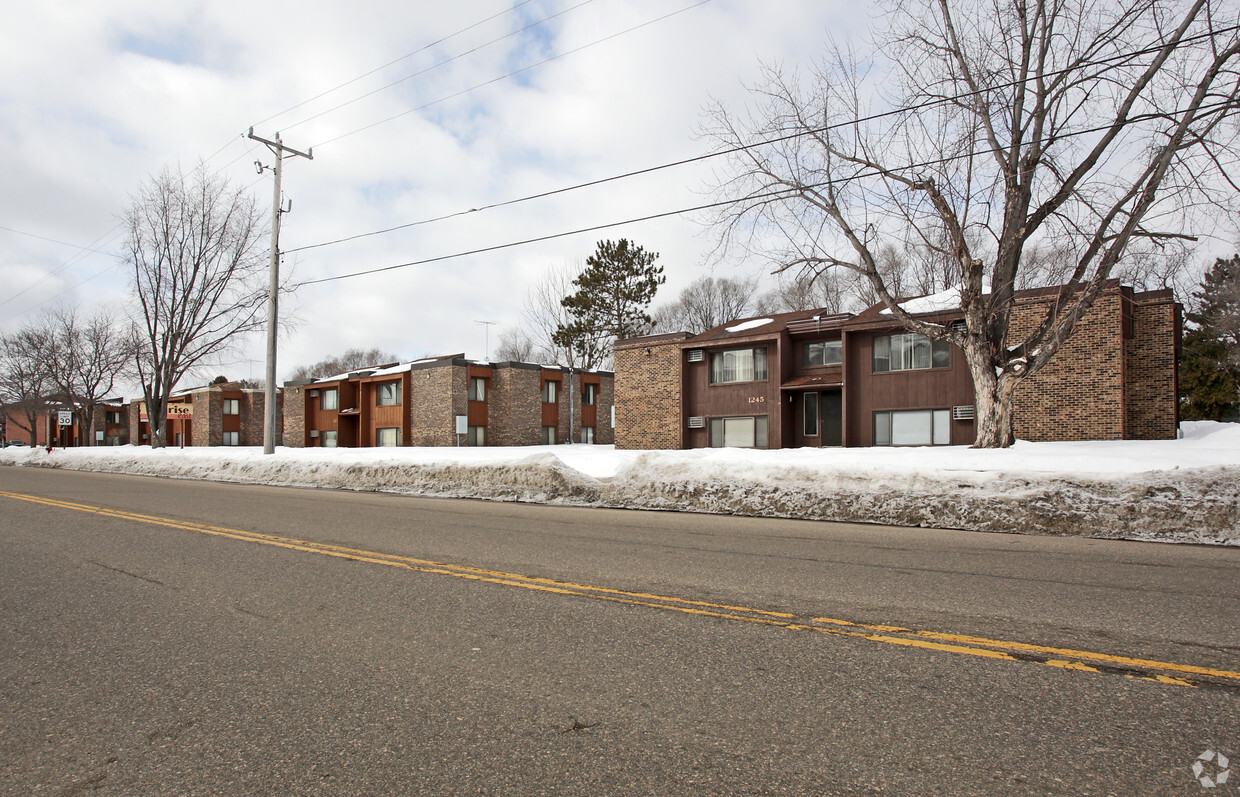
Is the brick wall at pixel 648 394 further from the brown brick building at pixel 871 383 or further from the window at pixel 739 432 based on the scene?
the window at pixel 739 432

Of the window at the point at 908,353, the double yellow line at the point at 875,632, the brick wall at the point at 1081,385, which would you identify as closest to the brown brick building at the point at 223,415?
the window at the point at 908,353

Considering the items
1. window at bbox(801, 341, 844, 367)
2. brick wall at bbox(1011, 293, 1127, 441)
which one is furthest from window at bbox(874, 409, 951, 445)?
window at bbox(801, 341, 844, 367)

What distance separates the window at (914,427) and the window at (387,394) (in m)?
31.8

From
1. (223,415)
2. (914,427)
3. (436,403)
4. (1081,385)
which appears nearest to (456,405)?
(436,403)

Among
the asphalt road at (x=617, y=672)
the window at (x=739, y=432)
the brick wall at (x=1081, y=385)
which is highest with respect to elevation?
the brick wall at (x=1081, y=385)

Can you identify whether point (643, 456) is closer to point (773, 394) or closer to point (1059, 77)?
point (1059, 77)

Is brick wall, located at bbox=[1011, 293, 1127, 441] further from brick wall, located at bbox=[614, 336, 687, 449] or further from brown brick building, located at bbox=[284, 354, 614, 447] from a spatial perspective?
brown brick building, located at bbox=[284, 354, 614, 447]

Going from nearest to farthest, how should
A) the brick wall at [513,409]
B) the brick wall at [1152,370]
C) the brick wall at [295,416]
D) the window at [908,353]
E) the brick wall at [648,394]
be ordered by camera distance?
the brick wall at [1152,370] → the window at [908,353] → the brick wall at [648,394] → the brick wall at [513,409] → the brick wall at [295,416]

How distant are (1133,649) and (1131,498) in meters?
6.38

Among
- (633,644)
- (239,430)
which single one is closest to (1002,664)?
(633,644)

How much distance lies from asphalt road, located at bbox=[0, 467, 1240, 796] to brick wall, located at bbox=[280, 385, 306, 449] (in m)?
49.9

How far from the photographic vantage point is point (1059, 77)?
53.8 ft

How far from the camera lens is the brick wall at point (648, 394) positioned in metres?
33.2

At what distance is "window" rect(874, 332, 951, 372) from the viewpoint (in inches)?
1048
